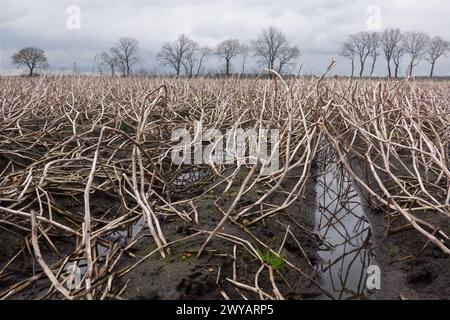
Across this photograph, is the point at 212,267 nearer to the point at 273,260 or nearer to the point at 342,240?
the point at 273,260

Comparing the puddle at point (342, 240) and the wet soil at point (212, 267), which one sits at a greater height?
the wet soil at point (212, 267)

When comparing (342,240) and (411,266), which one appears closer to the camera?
(411,266)

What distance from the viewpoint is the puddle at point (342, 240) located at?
126 inches

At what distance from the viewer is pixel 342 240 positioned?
4.04 m

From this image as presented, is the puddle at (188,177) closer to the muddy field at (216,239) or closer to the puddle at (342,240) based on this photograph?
the muddy field at (216,239)

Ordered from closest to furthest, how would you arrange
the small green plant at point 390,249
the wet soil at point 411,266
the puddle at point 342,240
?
the wet soil at point 411,266, the puddle at point 342,240, the small green plant at point 390,249

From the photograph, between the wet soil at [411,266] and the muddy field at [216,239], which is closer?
the muddy field at [216,239]

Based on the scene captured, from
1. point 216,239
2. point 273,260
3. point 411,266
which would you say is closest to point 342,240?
point 411,266

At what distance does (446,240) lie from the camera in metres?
3.21

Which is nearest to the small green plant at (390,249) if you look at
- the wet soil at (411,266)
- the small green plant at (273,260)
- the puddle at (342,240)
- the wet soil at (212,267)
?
the wet soil at (411,266)

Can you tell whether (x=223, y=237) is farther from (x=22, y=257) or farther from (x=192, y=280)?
(x=22, y=257)

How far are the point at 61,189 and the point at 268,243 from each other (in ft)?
7.33
